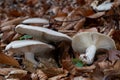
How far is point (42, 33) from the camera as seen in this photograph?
90.5 inches

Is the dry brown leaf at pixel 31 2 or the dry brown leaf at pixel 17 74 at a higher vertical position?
the dry brown leaf at pixel 31 2

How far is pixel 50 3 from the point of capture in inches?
195

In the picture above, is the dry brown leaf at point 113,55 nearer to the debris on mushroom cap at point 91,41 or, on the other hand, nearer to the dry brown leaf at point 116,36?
the debris on mushroom cap at point 91,41

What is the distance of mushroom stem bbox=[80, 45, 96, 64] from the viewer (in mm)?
2299

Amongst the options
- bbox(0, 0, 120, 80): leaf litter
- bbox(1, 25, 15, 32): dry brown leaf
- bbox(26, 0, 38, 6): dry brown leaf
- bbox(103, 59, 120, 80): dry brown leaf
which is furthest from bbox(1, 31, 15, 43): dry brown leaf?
bbox(26, 0, 38, 6): dry brown leaf

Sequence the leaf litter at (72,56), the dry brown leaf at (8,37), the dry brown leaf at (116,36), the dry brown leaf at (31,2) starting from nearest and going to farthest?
1. the leaf litter at (72,56)
2. the dry brown leaf at (116,36)
3. the dry brown leaf at (8,37)
4. the dry brown leaf at (31,2)

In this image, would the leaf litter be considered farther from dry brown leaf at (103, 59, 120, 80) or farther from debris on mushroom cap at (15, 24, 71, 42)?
debris on mushroom cap at (15, 24, 71, 42)

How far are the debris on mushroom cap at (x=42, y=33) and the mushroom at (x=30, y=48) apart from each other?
72 mm

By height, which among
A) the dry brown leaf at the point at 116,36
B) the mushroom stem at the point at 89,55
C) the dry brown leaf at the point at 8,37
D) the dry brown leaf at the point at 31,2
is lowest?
the mushroom stem at the point at 89,55

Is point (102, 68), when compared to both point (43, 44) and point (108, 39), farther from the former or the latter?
point (43, 44)

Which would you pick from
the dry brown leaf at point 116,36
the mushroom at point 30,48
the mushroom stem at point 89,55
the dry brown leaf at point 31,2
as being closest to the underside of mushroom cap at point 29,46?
the mushroom at point 30,48

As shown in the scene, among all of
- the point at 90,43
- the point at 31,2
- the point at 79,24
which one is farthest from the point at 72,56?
the point at 31,2

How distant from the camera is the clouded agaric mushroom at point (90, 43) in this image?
233 cm

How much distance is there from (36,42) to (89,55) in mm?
419
